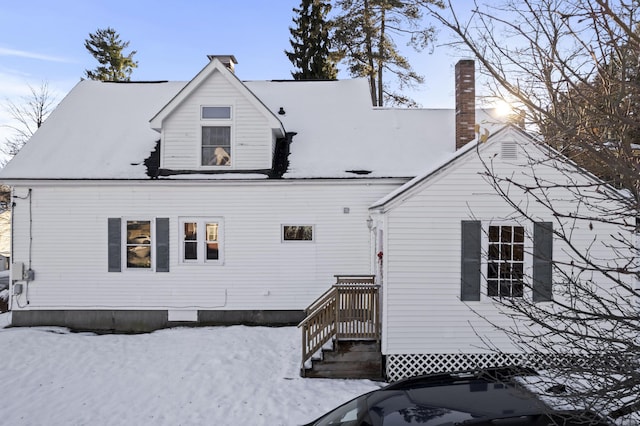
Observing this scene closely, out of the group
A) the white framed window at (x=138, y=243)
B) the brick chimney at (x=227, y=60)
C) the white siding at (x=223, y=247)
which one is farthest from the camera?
the brick chimney at (x=227, y=60)

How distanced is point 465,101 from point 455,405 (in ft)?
29.2

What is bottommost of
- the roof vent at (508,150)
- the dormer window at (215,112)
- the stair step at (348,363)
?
the stair step at (348,363)

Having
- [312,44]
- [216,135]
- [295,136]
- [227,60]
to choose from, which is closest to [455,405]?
[216,135]

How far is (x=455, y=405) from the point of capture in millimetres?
3617

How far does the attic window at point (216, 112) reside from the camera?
478 inches

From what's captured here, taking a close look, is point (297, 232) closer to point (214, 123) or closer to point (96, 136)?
point (214, 123)

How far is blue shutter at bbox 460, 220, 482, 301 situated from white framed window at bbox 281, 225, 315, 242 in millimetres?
4625

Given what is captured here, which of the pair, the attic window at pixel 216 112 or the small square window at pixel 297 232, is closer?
the small square window at pixel 297 232

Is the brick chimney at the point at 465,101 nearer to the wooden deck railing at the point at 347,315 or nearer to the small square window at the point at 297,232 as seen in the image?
the small square window at the point at 297,232

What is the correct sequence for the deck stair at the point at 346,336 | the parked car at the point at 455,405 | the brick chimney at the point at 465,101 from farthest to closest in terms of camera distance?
the brick chimney at the point at 465,101
the deck stair at the point at 346,336
the parked car at the point at 455,405

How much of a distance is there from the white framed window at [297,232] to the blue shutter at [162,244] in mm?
3322

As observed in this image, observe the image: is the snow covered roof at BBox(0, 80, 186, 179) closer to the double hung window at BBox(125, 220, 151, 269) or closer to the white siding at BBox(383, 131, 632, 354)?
the double hung window at BBox(125, 220, 151, 269)

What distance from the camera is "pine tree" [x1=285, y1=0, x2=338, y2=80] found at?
27.0 meters

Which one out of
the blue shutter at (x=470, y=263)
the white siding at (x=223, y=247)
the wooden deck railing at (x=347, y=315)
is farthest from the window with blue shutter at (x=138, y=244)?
the blue shutter at (x=470, y=263)
